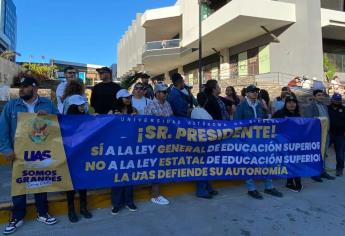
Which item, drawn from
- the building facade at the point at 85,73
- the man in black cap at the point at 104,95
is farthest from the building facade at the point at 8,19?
the man in black cap at the point at 104,95

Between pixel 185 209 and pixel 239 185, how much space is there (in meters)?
1.60

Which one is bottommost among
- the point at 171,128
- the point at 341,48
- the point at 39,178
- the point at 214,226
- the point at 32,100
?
the point at 214,226

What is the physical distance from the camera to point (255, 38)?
2320 cm

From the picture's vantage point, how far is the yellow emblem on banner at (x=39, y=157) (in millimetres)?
4320

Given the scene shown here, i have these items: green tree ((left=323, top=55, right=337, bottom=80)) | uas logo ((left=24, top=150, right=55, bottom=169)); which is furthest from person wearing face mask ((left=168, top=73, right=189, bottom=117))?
green tree ((left=323, top=55, right=337, bottom=80))

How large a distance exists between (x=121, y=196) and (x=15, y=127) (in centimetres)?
169

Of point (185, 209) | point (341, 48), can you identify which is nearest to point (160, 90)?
point (185, 209)

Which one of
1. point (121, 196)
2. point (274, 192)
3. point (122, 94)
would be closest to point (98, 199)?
point (121, 196)

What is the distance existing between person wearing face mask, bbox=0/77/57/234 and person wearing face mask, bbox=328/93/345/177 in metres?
5.53

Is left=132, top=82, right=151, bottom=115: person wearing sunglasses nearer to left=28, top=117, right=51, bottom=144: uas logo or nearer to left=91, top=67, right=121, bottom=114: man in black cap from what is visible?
left=91, top=67, right=121, bottom=114: man in black cap

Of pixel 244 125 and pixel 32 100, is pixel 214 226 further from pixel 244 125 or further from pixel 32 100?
pixel 32 100

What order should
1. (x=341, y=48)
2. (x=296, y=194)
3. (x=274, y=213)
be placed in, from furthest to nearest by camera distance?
(x=341, y=48) < (x=296, y=194) < (x=274, y=213)

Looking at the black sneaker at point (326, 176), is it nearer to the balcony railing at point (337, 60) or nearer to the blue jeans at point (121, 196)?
the blue jeans at point (121, 196)

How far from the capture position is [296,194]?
5895 millimetres
